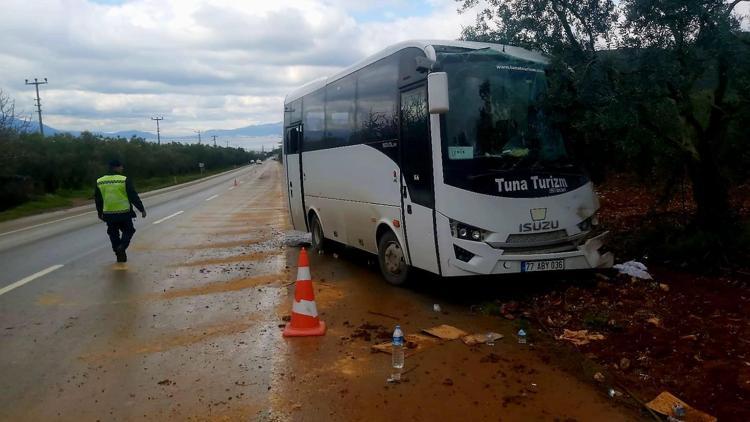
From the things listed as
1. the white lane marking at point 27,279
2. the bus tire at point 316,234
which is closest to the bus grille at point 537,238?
the bus tire at point 316,234

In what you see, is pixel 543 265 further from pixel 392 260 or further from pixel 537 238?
pixel 392 260

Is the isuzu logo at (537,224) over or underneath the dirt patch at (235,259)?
over

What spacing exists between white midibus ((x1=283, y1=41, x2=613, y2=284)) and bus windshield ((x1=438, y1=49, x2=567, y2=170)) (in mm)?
12

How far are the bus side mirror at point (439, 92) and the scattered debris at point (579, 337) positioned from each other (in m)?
2.63

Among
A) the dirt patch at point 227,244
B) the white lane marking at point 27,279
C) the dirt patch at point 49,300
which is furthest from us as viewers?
the dirt patch at point 227,244

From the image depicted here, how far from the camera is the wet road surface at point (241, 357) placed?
14.4ft

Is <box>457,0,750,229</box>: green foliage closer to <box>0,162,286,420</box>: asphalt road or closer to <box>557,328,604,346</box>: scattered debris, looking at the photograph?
<box>557,328,604,346</box>: scattered debris

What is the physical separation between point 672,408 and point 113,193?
30.4ft

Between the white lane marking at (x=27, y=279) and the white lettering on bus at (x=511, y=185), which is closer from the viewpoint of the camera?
the white lettering on bus at (x=511, y=185)

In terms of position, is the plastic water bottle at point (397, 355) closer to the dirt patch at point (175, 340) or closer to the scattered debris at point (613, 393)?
the scattered debris at point (613, 393)

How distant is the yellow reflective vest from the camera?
10352 millimetres

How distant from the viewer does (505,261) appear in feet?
21.9

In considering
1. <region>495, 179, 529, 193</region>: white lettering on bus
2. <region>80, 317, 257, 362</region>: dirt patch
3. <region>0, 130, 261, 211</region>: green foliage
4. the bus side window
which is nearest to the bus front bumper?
<region>495, 179, 529, 193</region>: white lettering on bus

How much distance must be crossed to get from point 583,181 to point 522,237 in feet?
3.72
